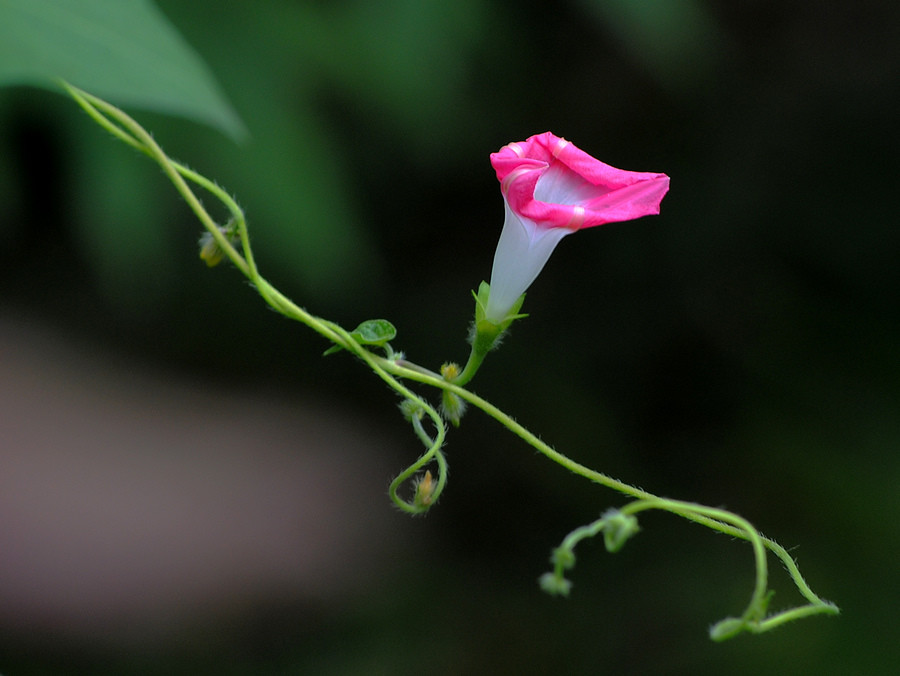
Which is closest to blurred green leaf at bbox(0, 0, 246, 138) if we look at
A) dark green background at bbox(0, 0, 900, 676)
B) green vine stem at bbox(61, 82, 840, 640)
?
green vine stem at bbox(61, 82, 840, 640)

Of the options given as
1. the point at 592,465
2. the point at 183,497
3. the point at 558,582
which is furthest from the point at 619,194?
the point at 183,497

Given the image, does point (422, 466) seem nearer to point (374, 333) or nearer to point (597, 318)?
point (374, 333)

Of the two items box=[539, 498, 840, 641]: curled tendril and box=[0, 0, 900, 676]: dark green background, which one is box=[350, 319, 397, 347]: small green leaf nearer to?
box=[539, 498, 840, 641]: curled tendril

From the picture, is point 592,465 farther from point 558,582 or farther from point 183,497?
point 558,582

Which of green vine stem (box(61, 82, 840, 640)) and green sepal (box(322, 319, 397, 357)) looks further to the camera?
green sepal (box(322, 319, 397, 357))

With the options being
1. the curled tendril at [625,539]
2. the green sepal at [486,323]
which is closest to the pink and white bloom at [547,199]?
the green sepal at [486,323]

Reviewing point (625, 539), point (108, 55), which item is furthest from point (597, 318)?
point (108, 55)
